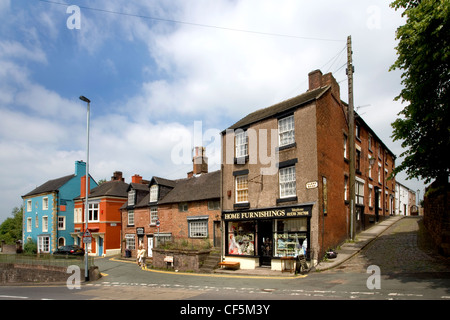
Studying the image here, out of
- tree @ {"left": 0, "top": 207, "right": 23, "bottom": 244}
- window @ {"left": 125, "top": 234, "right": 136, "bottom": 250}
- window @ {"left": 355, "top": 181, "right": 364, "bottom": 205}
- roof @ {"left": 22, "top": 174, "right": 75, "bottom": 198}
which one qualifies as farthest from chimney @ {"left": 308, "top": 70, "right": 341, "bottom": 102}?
tree @ {"left": 0, "top": 207, "right": 23, "bottom": 244}

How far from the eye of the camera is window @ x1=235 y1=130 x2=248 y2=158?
74.3 feet

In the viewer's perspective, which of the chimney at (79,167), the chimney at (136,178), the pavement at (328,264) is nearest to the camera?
the pavement at (328,264)

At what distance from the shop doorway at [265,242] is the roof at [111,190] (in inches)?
1031

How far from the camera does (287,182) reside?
776 inches

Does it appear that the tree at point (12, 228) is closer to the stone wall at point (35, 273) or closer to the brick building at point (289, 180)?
the stone wall at point (35, 273)

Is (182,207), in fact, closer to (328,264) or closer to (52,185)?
(328,264)

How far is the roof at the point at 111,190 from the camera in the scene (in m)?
41.7

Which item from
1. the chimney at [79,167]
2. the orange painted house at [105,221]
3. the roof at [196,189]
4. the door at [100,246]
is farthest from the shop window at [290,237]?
the chimney at [79,167]

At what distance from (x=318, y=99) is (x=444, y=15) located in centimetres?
936

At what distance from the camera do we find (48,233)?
4481cm

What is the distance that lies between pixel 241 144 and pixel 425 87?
493 inches

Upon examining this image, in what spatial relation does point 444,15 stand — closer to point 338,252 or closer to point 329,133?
point 329,133

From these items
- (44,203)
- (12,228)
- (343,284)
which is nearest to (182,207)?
(343,284)

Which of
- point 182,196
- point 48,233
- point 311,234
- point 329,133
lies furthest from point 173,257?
point 48,233
